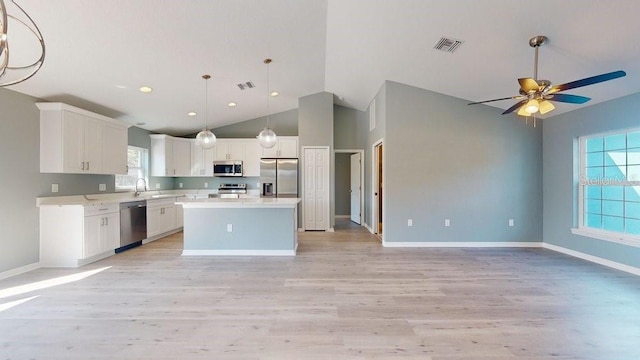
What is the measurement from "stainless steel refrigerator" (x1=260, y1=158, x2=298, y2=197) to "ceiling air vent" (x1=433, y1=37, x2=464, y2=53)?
12.4 ft

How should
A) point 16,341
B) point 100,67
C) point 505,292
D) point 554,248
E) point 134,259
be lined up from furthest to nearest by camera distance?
1. point 554,248
2. point 134,259
3. point 100,67
4. point 505,292
5. point 16,341

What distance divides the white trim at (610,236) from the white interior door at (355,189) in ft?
14.0

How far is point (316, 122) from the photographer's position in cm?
650

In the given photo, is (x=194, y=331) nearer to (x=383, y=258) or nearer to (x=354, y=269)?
(x=354, y=269)

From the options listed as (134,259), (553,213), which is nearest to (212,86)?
(134,259)

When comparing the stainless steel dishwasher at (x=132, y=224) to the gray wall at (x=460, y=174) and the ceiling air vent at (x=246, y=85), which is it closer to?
the ceiling air vent at (x=246, y=85)

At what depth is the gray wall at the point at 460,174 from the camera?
16.5ft

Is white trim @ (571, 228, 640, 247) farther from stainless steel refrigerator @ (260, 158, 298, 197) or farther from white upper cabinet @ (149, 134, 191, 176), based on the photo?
white upper cabinet @ (149, 134, 191, 176)

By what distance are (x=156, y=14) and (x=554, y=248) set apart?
661 cm

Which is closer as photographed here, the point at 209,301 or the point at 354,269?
the point at 209,301

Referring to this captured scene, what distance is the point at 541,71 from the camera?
3602 mm

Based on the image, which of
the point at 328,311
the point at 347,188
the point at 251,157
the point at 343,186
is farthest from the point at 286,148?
the point at 328,311

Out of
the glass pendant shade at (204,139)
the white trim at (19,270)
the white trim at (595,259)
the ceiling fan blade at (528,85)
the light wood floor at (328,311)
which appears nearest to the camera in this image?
the light wood floor at (328,311)

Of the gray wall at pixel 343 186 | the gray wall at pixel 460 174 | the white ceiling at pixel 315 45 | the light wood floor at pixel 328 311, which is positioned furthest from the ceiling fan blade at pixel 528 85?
the gray wall at pixel 343 186
